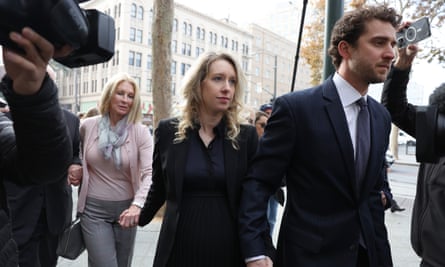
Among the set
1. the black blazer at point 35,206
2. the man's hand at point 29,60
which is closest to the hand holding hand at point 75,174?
the black blazer at point 35,206

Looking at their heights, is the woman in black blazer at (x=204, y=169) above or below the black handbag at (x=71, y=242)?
above

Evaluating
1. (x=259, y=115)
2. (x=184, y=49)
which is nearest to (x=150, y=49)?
(x=184, y=49)

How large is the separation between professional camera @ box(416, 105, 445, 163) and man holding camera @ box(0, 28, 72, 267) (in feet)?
4.57

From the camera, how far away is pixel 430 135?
165 cm

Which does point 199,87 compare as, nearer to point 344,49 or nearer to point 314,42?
point 344,49

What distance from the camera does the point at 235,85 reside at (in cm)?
259

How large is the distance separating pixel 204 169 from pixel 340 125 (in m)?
0.80

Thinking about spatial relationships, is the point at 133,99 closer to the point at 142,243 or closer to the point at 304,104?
the point at 304,104

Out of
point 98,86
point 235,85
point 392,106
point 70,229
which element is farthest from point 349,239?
point 98,86

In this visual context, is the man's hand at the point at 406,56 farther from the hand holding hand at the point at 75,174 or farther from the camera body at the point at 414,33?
the hand holding hand at the point at 75,174

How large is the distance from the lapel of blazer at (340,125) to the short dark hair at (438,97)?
1.55 feet

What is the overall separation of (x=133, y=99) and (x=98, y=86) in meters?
44.5

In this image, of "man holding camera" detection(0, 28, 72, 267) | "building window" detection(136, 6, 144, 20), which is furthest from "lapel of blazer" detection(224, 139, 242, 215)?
"building window" detection(136, 6, 144, 20)

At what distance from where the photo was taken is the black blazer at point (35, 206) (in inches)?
103
